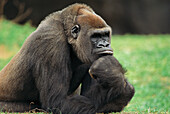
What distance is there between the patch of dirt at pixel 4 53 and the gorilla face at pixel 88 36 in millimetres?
6666

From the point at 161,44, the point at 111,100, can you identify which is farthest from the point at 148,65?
the point at 111,100

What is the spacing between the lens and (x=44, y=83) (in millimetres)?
4379

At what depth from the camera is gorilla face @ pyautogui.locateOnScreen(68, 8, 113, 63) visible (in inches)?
173

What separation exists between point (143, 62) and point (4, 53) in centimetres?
559

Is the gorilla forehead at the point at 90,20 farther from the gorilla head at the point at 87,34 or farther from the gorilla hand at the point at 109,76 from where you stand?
the gorilla hand at the point at 109,76

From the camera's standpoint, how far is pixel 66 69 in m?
4.37

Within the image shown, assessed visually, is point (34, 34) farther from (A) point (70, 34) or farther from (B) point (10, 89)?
(B) point (10, 89)

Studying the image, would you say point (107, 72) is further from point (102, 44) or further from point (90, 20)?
point (90, 20)

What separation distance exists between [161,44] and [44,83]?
9574 millimetres

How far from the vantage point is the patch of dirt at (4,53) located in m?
10.7

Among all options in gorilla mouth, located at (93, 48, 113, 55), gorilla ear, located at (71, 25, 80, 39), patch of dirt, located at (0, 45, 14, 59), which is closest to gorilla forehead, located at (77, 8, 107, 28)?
gorilla ear, located at (71, 25, 80, 39)

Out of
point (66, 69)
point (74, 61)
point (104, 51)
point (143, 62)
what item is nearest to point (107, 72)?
point (104, 51)

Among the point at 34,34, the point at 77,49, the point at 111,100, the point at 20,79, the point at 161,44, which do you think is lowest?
the point at 161,44

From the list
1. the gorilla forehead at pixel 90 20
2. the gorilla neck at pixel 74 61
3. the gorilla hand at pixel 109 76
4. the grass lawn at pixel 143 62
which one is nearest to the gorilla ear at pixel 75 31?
the gorilla forehead at pixel 90 20
